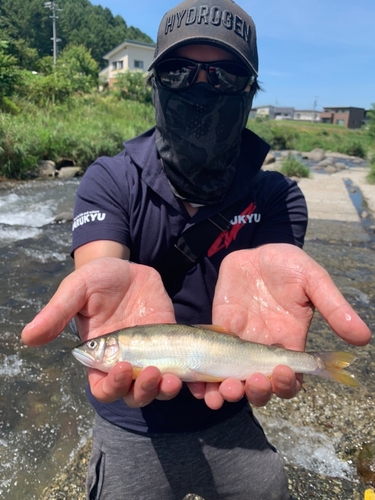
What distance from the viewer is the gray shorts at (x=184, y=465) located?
2207mm

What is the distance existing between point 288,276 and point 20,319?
→ 563cm

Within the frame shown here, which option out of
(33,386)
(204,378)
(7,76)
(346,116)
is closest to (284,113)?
(346,116)

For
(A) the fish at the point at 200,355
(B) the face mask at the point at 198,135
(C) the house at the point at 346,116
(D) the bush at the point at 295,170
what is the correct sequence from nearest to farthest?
(A) the fish at the point at 200,355, (B) the face mask at the point at 198,135, (D) the bush at the point at 295,170, (C) the house at the point at 346,116

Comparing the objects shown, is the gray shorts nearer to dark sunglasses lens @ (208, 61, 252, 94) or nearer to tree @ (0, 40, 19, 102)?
dark sunglasses lens @ (208, 61, 252, 94)

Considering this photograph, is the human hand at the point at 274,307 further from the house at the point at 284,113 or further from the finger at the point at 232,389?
the house at the point at 284,113

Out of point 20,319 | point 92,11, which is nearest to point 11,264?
point 20,319

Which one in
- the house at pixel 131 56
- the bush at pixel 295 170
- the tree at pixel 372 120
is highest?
the house at pixel 131 56

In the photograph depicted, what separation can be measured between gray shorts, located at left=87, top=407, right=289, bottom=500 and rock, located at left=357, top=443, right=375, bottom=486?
1627 millimetres

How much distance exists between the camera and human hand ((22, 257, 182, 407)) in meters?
1.78

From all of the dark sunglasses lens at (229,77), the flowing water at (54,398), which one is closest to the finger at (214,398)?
the dark sunglasses lens at (229,77)

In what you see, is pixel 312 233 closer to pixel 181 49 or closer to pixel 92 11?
pixel 181 49

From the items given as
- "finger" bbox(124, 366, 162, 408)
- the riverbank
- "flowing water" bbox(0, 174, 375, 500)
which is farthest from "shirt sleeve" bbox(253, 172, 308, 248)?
"flowing water" bbox(0, 174, 375, 500)

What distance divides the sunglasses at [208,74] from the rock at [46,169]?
16.6 m

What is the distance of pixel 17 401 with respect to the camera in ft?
16.2
